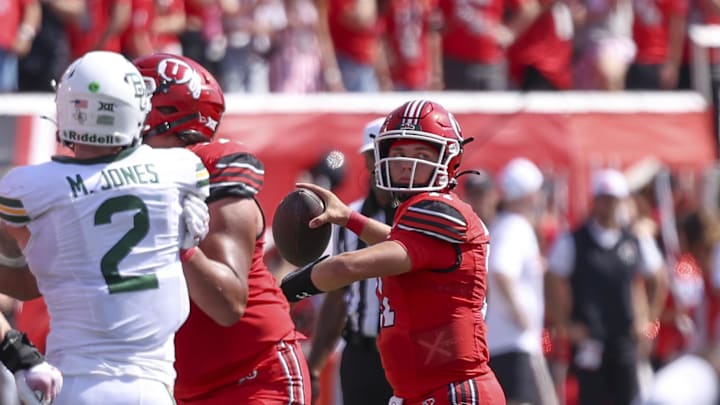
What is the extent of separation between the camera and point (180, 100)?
4.90 meters

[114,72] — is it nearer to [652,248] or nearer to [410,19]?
[652,248]

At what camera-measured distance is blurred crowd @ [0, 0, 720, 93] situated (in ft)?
33.6

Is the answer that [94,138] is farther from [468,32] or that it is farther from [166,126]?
[468,32]

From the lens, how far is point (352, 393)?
619 centimetres

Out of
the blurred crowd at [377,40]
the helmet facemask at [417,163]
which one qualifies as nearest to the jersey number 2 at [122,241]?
the helmet facemask at [417,163]

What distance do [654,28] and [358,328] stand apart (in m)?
6.86

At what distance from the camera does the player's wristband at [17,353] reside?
3943mm

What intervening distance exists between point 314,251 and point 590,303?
4873 mm

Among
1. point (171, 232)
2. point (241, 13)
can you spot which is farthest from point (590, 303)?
point (171, 232)

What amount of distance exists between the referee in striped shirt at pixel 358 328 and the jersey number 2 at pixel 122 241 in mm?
2063

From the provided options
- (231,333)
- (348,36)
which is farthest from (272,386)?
(348,36)

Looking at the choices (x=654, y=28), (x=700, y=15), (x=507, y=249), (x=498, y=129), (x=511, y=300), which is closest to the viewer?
(x=511, y=300)

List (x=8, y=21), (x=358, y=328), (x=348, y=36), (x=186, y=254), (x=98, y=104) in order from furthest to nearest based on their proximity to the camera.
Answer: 1. (x=348, y=36)
2. (x=8, y=21)
3. (x=358, y=328)
4. (x=186, y=254)
5. (x=98, y=104)

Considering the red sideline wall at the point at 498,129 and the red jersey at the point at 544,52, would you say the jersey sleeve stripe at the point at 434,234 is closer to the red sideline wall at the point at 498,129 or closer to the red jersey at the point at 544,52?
the red sideline wall at the point at 498,129
